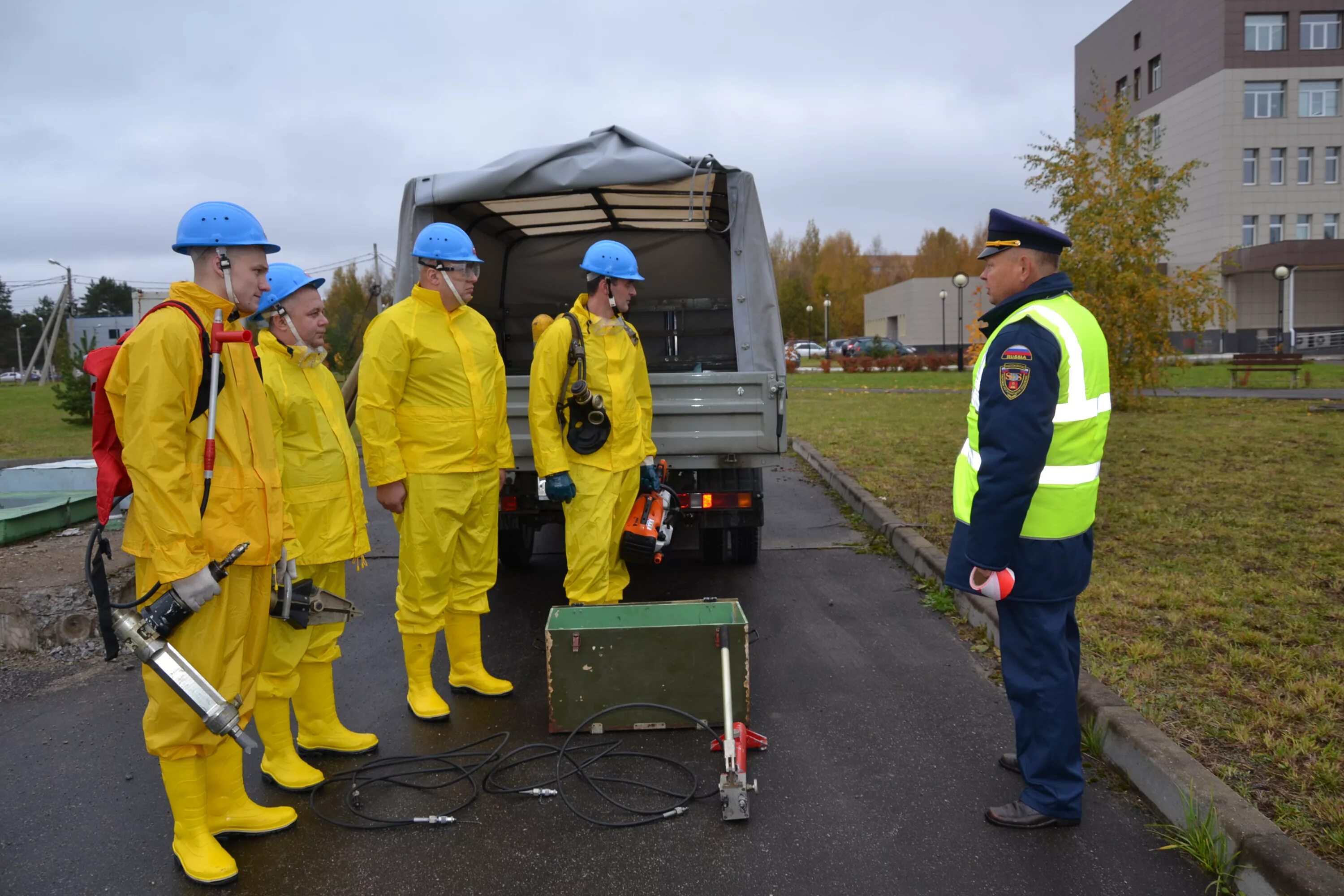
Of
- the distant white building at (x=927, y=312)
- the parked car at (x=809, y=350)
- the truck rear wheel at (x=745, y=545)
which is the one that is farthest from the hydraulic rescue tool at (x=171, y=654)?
the distant white building at (x=927, y=312)

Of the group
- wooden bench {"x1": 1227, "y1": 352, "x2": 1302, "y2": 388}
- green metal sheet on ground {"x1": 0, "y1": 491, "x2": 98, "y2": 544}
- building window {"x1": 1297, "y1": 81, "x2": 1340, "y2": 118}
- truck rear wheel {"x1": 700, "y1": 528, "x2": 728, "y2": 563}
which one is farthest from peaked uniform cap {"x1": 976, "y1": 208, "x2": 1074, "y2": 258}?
building window {"x1": 1297, "y1": 81, "x2": 1340, "y2": 118}

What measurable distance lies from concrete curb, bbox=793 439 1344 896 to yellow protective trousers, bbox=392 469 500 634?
2.69m

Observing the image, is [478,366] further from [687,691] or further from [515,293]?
[515,293]

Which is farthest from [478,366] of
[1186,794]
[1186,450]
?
[1186,450]

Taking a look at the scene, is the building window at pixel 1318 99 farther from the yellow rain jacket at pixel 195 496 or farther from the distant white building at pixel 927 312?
the yellow rain jacket at pixel 195 496

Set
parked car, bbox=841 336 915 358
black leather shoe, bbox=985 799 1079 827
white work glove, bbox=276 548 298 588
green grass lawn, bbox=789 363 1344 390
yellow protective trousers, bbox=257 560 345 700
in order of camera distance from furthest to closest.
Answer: parked car, bbox=841 336 915 358 → green grass lawn, bbox=789 363 1344 390 → yellow protective trousers, bbox=257 560 345 700 → white work glove, bbox=276 548 298 588 → black leather shoe, bbox=985 799 1079 827

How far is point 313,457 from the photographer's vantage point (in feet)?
12.2

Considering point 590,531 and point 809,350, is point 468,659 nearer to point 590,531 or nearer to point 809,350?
point 590,531

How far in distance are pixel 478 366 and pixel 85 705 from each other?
8.08ft

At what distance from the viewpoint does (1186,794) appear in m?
3.13

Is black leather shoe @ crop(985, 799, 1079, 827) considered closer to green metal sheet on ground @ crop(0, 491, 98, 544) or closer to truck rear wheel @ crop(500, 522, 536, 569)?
truck rear wheel @ crop(500, 522, 536, 569)

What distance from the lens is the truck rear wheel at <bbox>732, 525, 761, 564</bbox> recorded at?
686 centimetres

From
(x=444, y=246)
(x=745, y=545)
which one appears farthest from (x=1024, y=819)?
(x=745, y=545)

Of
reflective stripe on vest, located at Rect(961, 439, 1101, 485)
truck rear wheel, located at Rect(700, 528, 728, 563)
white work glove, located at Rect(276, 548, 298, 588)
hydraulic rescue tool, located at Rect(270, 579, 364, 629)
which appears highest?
reflective stripe on vest, located at Rect(961, 439, 1101, 485)
